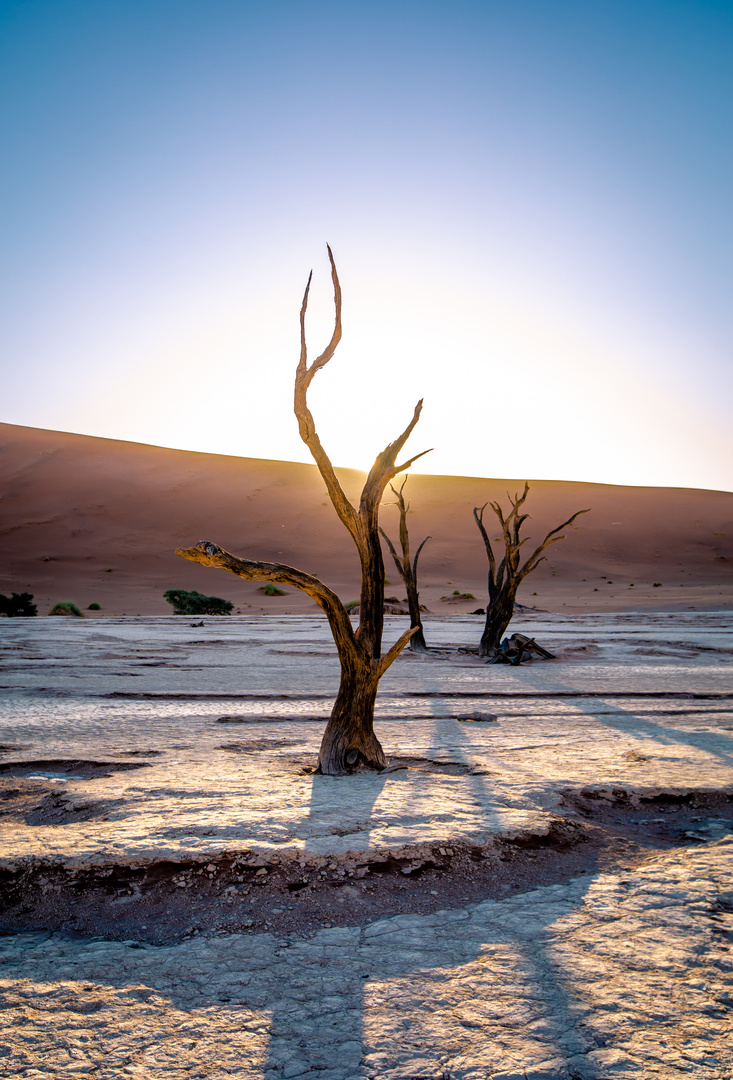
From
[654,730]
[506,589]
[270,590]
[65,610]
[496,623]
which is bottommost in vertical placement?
[65,610]

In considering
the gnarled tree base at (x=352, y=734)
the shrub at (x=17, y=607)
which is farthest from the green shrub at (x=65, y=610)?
the gnarled tree base at (x=352, y=734)

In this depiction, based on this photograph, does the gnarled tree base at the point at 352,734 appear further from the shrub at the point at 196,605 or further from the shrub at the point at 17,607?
the shrub at the point at 196,605

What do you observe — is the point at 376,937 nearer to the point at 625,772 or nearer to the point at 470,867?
the point at 470,867

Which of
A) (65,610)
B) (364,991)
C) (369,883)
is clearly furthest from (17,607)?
(364,991)

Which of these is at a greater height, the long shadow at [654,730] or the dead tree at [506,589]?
the dead tree at [506,589]

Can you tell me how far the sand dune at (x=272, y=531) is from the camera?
30438 millimetres

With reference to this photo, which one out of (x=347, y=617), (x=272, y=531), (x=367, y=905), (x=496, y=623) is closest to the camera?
(x=367, y=905)

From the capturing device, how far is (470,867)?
106 inches

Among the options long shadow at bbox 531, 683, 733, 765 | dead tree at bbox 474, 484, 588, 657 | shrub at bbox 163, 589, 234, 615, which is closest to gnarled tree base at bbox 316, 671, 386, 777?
long shadow at bbox 531, 683, 733, 765

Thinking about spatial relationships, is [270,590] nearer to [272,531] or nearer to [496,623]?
[272,531]

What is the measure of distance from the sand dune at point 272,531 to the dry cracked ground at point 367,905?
1943 centimetres

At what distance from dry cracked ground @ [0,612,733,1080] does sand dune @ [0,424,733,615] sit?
19428 mm

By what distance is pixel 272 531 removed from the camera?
45312 mm

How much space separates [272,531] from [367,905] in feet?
142
